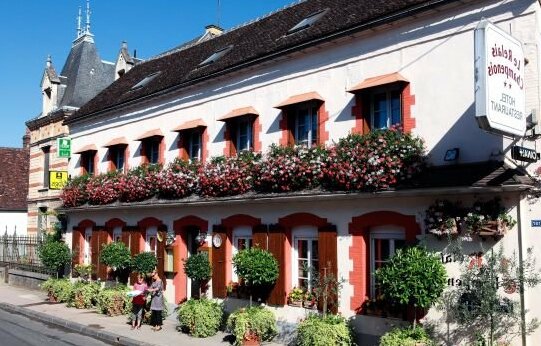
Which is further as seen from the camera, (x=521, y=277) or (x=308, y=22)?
(x=308, y=22)

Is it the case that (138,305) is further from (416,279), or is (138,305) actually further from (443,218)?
(443,218)

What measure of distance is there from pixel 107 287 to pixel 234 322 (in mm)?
8269

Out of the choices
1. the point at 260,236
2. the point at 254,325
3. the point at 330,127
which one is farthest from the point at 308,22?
the point at 254,325

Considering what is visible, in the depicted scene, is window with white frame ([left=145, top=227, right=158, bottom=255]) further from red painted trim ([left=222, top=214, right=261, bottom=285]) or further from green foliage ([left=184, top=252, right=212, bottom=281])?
red painted trim ([left=222, top=214, right=261, bottom=285])

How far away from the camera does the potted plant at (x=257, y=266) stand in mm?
12742

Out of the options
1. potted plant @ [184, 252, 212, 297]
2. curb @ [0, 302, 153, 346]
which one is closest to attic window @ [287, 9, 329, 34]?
potted plant @ [184, 252, 212, 297]

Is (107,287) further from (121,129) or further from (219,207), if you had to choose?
(219,207)

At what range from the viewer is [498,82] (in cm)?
868

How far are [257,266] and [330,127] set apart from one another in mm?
3562

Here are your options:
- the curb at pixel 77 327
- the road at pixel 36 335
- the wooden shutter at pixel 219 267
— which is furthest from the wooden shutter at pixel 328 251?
the road at pixel 36 335

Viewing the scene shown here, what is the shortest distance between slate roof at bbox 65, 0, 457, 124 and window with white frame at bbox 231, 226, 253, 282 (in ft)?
14.4

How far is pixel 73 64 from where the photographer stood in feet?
94.3

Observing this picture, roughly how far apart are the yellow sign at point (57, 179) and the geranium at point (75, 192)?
1.66m

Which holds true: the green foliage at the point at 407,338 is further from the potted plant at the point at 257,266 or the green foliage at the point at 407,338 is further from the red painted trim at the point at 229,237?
the red painted trim at the point at 229,237
